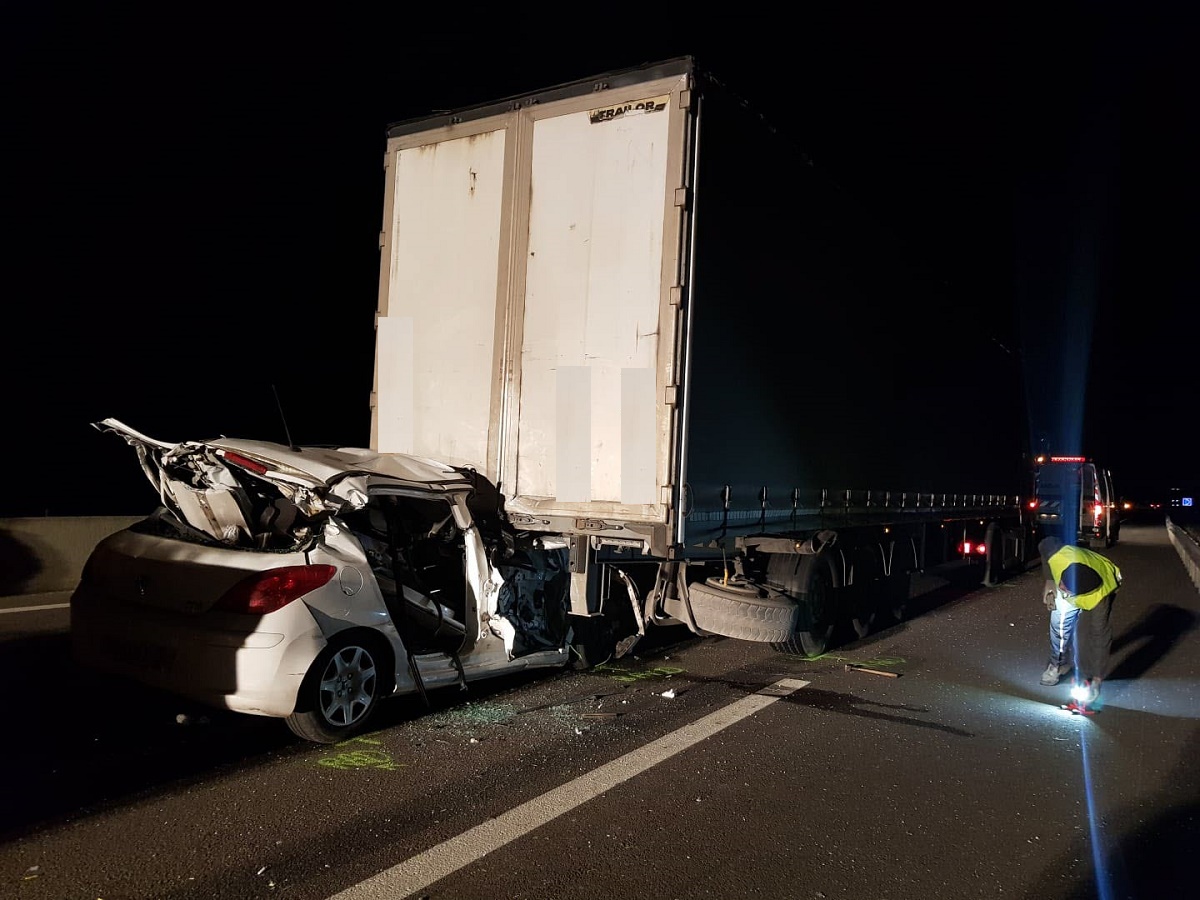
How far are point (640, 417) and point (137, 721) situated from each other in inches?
139

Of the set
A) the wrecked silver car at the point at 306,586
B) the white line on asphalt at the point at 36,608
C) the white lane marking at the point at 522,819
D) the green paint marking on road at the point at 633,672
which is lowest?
the white line on asphalt at the point at 36,608

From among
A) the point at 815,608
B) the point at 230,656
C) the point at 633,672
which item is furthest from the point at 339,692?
the point at 815,608

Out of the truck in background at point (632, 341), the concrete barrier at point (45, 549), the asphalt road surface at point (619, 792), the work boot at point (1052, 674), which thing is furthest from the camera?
the concrete barrier at point (45, 549)

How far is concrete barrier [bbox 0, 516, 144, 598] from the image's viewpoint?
912 cm

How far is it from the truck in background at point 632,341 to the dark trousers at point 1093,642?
1956mm

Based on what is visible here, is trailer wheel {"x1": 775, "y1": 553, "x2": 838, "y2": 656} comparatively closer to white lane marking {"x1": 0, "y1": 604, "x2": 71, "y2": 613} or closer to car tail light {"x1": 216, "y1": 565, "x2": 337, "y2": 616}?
car tail light {"x1": 216, "y1": 565, "x2": 337, "y2": 616}

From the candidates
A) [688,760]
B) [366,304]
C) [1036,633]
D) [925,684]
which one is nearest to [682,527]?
[688,760]

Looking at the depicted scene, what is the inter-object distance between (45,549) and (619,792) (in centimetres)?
817

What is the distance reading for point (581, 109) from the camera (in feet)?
18.7

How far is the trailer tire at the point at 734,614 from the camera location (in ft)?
20.2

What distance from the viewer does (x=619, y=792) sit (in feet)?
13.6

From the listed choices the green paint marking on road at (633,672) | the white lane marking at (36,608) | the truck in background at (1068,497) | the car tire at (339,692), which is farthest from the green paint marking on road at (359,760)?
the truck in background at (1068,497)

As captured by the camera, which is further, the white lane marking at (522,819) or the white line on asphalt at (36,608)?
the white line on asphalt at (36,608)

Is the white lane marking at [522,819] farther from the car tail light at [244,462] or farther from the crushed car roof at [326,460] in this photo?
the car tail light at [244,462]
